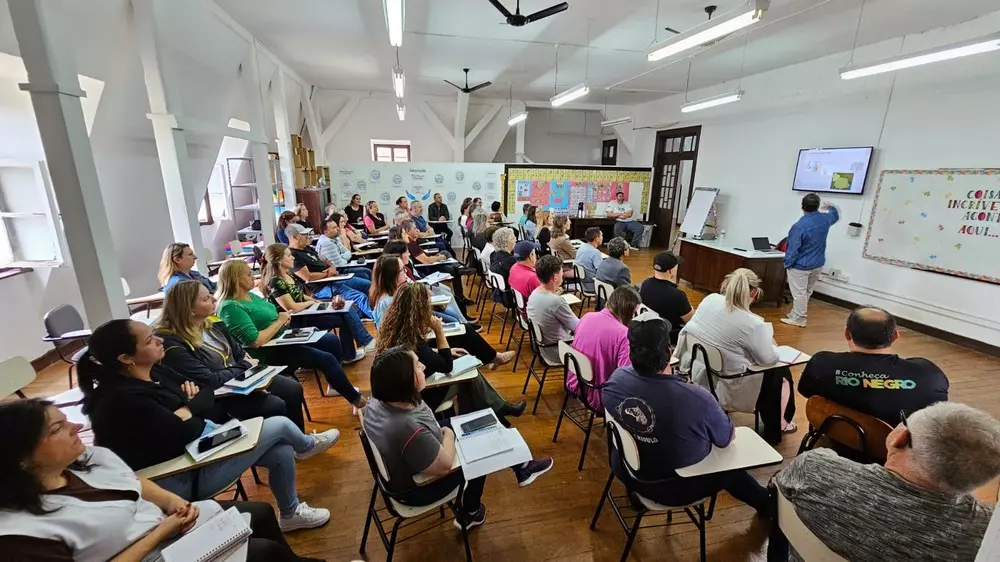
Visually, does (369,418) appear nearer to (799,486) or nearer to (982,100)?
(799,486)

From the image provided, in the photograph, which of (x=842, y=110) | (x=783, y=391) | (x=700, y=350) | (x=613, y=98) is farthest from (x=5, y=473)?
(x=613, y=98)

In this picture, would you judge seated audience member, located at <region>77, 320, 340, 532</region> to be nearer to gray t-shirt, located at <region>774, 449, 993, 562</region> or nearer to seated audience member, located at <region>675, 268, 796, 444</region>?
gray t-shirt, located at <region>774, 449, 993, 562</region>

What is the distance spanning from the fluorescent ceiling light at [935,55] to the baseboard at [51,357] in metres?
8.09

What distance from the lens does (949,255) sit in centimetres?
473

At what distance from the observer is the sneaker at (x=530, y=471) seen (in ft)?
7.67

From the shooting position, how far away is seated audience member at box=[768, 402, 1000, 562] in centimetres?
111

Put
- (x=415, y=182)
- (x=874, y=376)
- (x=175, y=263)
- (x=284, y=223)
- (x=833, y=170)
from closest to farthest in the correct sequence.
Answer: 1. (x=874, y=376)
2. (x=175, y=263)
3. (x=284, y=223)
4. (x=833, y=170)
5. (x=415, y=182)

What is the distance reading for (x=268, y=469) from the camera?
6.95 ft

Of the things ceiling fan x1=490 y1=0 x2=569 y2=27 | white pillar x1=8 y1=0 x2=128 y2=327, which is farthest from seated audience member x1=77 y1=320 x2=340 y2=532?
ceiling fan x1=490 y1=0 x2=569 y2=27

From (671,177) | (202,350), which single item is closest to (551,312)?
(202,350)

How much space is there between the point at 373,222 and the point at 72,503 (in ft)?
22.1

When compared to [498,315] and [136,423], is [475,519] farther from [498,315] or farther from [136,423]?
[498,315]

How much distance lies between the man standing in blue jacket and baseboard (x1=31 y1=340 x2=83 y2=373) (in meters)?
7.98

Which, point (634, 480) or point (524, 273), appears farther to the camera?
point (524, 273)
